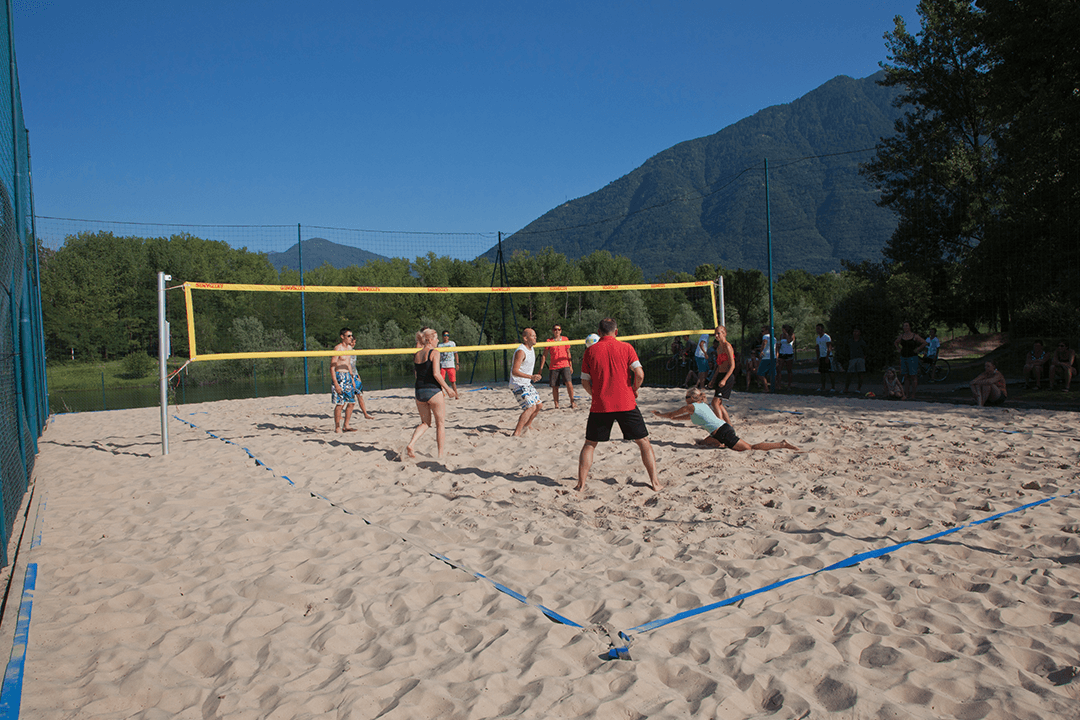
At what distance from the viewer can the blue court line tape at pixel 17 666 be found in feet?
6.78

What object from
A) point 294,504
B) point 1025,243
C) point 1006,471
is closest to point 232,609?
point 294,504

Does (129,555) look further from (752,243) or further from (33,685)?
(752,243)

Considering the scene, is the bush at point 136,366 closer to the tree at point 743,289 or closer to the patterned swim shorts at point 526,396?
the patterned swim shorts at point 526,396

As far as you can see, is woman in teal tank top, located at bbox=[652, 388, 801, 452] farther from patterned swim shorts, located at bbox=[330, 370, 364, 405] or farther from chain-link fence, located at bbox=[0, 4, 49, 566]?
chain-link fence, located at bbox=[0, 4, 49, 566]

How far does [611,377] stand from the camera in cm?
480

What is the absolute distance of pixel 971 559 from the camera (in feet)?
10.5

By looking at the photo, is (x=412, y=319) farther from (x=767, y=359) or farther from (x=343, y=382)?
(x=343, y=382)

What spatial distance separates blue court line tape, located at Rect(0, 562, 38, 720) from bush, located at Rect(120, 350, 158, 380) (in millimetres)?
19756

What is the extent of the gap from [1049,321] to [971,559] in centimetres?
1620

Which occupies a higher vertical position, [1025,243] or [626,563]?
[1025,243]

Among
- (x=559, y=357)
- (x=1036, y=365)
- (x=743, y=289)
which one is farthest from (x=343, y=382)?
(x=743, y=289)

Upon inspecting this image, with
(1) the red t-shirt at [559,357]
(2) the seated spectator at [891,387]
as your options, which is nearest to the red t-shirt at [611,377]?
(1) the red t-shirt at [559,357]

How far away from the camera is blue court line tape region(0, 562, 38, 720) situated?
207 centimetres

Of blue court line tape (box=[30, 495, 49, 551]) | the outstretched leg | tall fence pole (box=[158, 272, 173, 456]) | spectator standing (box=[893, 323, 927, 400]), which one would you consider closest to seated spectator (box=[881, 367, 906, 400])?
spectator standing (box=[893, 323, 927, 400])
